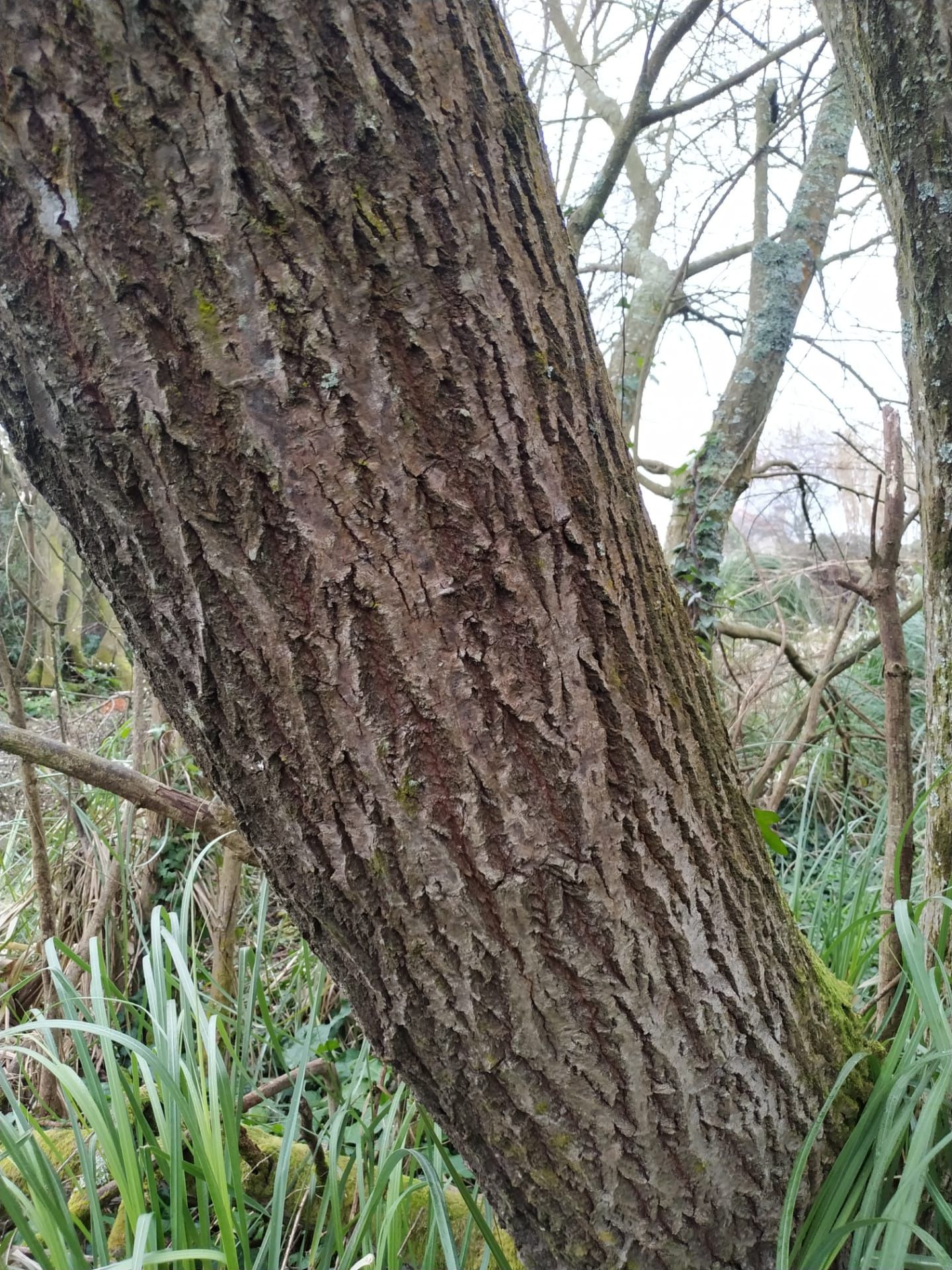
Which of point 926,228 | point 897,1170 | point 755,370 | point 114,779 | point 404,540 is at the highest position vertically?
point 755,370

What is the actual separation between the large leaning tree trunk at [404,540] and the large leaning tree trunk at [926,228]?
54 centimetres

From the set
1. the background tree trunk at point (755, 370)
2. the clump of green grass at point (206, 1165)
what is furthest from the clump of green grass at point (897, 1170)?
the background tree trunk at point (755, 370)

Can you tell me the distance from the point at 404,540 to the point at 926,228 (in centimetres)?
95

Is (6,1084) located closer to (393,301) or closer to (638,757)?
(638,757)

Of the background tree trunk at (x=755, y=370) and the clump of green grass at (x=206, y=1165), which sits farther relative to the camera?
the background tree trunk at (x=755, y=370)

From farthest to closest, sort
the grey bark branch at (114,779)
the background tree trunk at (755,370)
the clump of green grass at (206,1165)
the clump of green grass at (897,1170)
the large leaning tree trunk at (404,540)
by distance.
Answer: the background tree trunk at (755,370)
the grey bark branch at (114,779)
the clump of green grass at (206,1165)
the clump of green grass at (897,1170)
the large leaning tree trunk at (404,540)

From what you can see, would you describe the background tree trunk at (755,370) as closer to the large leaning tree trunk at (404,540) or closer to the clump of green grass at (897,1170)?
the clump of green grass at (897,1170)

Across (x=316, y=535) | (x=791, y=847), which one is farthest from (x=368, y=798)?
(x=791, y=847)

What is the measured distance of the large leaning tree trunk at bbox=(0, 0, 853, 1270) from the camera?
1.64 ft

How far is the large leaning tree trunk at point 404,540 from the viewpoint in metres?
0.50

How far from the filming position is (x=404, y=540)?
575mm

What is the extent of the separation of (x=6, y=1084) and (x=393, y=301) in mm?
1112

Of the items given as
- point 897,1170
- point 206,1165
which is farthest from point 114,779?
point 897,1170

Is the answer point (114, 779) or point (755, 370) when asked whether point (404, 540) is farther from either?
point (755, 370)
